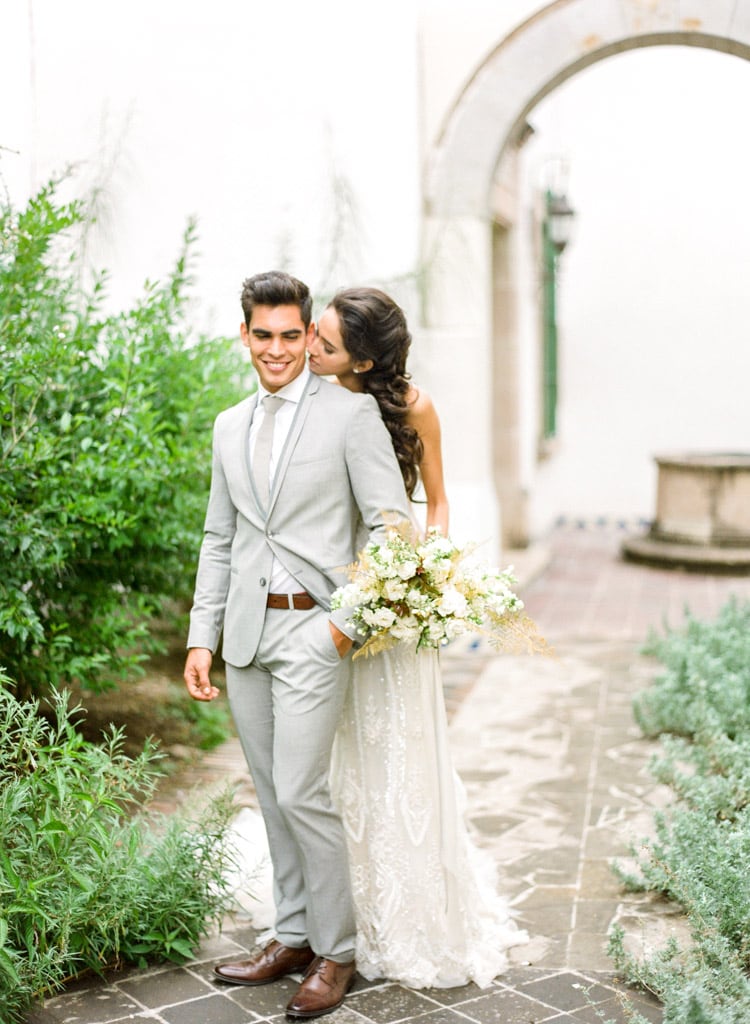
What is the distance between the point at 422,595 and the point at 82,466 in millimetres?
1762

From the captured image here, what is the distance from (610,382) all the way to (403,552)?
11405 mm

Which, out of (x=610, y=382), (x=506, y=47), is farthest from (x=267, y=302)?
(x=610, y=382)

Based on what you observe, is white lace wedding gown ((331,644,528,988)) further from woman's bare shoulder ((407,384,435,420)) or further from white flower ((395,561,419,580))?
woman's bare shoulder ((407,384,435,420))

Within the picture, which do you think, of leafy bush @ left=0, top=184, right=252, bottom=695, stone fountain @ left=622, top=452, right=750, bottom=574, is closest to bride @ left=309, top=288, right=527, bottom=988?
leafy bush @ left=0, top=184, right=252, bottom=695

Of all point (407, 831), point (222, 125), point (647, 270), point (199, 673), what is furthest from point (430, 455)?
point (647, 270)

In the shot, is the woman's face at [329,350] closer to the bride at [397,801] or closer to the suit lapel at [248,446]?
the bride at [397,801]

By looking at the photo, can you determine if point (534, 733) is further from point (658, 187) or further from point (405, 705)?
point (658, 187)

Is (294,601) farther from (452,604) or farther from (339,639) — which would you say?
(452,604)

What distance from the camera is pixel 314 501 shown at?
3.30 meters

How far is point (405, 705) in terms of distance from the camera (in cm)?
346

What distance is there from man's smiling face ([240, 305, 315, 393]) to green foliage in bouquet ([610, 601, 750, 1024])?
5.83 ft

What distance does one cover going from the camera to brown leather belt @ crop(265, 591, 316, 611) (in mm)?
3309

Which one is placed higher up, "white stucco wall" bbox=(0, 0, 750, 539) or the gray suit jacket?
"white stucco wall" bbox=(0, 0, 750, 539)

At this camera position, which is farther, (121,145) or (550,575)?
(550,575)
